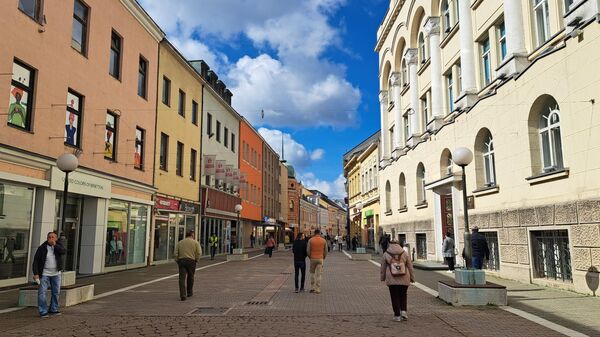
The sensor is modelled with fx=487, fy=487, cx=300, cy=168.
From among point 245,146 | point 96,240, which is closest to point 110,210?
point 96,240

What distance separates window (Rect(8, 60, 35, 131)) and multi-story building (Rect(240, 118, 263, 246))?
2623cm

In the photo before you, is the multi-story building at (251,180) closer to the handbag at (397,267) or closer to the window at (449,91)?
the window at (449,91)

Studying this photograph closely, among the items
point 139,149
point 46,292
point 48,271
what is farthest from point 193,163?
point 46,292

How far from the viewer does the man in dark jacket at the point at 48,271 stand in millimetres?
9242

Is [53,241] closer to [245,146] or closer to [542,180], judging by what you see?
[542,180]

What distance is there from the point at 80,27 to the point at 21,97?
4.56 meters

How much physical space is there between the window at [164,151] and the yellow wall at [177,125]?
0.21 metres

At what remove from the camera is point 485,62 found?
1833cm

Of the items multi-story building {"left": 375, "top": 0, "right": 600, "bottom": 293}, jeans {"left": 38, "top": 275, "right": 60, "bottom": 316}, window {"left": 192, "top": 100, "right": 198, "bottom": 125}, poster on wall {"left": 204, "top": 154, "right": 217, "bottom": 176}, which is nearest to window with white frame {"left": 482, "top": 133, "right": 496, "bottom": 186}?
multi-story building {"left": 375, "top": 0, "right": 600, "bottom": 293}

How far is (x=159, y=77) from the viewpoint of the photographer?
2409cm

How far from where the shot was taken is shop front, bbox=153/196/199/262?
78.0 feet

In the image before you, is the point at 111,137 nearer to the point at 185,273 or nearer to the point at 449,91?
the point at 185,273

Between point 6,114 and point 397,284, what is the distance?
1100 cm

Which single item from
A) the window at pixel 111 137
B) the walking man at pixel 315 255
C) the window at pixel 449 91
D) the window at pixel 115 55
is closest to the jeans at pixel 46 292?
Result: the walking man at pixel 315 255
